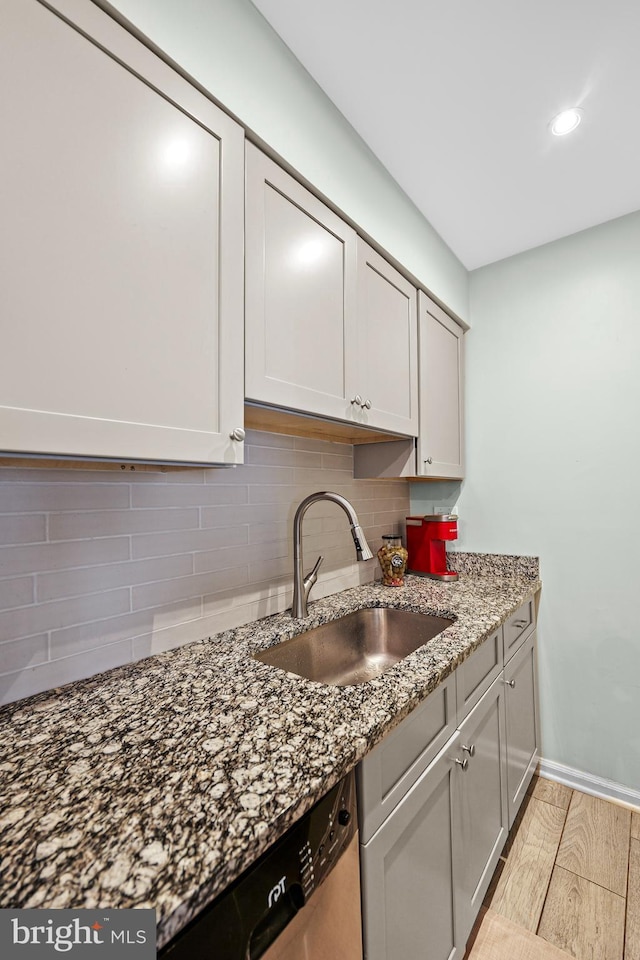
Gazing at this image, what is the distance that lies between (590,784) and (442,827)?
1.31 m

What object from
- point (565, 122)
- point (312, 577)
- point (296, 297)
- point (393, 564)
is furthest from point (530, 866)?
point (565, 122)

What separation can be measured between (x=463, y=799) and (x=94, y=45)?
1898 millimetres

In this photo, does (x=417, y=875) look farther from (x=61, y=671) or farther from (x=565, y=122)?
(x=565, y=122)

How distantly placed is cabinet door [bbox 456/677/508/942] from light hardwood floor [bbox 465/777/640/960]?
0.12 m

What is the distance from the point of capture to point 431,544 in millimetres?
2049

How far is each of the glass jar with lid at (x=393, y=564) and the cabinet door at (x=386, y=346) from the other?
54 cm

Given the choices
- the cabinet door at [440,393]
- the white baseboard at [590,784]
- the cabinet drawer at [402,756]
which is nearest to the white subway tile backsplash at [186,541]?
the cabinet drawer at [402,756]

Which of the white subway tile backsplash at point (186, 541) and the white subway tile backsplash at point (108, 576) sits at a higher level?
the white subway tile backsplash at point (186, 541)

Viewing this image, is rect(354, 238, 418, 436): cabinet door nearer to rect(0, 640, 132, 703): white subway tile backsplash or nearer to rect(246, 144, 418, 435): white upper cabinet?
rect(246, 144, 418, 435): white upper cabinet

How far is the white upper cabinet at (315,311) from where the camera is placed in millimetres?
1041

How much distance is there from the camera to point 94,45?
739mm

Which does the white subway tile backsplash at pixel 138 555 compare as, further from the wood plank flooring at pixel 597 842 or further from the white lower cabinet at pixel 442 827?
the wood plank flooring at pixel 597 842

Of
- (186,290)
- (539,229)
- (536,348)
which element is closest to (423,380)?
(536,348)

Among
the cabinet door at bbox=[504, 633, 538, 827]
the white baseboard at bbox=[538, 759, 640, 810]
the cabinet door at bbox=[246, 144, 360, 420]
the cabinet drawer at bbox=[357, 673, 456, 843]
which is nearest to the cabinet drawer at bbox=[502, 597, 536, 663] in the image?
the cabinet door at bbox=[504, 633, 538, 827]
